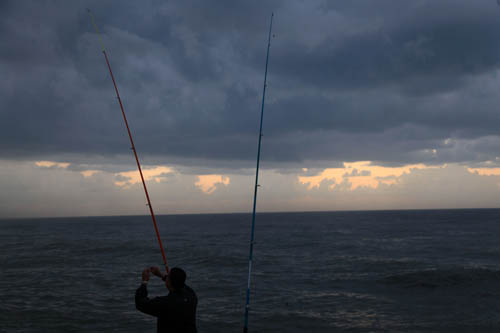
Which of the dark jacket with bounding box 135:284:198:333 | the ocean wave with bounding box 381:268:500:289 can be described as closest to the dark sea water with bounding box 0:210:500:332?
the ocean wave with bounding box 381:268:500:289

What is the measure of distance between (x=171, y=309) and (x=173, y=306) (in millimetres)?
33

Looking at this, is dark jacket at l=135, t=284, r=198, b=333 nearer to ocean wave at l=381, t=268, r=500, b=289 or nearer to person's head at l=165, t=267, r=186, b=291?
person's head at l=165, t=267, r=186, b=291

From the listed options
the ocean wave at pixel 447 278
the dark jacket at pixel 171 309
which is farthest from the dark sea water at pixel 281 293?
the dark jacket at pixel 171 309

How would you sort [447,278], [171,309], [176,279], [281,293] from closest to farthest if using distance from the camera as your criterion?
[171,309] < [176,279] < [281,293] < [447,278]

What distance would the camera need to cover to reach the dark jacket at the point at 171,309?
11.8 ft

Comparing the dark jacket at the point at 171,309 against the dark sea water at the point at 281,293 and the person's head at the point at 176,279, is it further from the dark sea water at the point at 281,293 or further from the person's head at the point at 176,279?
the dark sea water at the point at 281,293

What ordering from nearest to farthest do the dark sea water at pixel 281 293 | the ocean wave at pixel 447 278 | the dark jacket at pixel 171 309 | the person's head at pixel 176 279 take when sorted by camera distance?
1. the dark jacket at pixel 171 309
2. the person's head at pixel 176 279
3. the dark sea water at pixel 281 293
4. the ocean wave at pixel 447 278

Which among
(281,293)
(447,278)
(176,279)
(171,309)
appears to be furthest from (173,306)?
(447,278)

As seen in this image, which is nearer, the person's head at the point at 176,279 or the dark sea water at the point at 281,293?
the person's head at the point at 176,279

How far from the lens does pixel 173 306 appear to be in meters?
3.62

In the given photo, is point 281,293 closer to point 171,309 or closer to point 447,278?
Answer: point 447,278

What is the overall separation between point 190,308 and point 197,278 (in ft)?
48.6

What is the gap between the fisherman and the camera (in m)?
3.59

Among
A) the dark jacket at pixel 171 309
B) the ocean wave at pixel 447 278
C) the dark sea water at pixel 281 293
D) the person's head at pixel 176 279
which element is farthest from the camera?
the ocean wave at pixel 447 278
